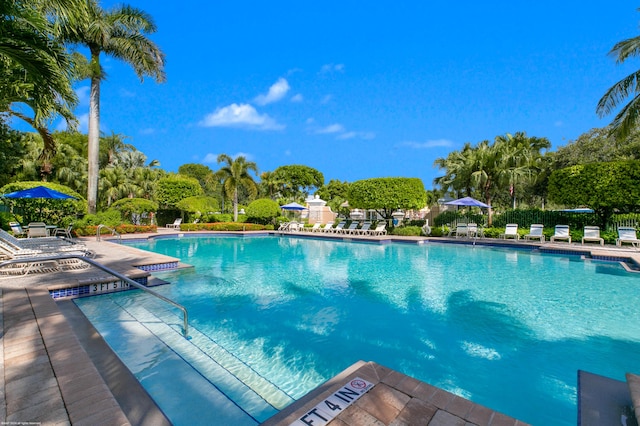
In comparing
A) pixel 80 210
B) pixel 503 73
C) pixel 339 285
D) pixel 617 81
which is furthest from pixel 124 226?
pixel 503 73

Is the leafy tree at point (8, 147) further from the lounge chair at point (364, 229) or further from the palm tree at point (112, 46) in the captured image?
the lounge chair at point (364, 229)

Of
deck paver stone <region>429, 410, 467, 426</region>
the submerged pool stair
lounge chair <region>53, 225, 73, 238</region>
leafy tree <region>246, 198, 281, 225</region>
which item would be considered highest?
leafy tree <region>246, 198, 281, 225</region>

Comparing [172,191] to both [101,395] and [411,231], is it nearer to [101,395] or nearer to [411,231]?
[411,231]

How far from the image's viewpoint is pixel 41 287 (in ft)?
18.2

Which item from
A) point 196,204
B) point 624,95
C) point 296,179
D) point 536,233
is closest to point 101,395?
point 624,95

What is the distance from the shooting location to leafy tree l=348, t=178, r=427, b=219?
65.5 ft

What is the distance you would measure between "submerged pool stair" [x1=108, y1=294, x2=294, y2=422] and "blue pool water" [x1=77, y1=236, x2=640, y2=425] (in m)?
0.02

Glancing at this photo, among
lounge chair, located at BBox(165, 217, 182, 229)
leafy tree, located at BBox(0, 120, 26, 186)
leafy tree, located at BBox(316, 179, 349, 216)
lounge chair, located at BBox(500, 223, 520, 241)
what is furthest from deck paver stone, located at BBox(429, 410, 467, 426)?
leafy tree, located at BBox(316, 179, 349, 216)

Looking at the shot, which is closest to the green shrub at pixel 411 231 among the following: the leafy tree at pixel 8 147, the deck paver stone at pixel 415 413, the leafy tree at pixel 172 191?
the leafy tree at pixel 172 191

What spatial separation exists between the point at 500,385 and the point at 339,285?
4736 mm

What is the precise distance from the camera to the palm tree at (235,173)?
1028 inches

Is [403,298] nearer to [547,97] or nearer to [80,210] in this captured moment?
[80,210]

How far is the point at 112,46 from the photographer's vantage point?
17.3 metres

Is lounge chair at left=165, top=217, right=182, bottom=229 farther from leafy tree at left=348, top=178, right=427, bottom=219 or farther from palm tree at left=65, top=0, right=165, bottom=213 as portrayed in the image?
leafy tree at left=348, top=178, right=427, bottom=219
